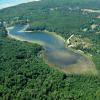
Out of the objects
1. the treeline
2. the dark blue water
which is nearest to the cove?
the dark blue water

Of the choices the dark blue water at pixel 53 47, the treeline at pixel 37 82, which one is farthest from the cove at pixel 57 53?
the treeline at pixel 37 82

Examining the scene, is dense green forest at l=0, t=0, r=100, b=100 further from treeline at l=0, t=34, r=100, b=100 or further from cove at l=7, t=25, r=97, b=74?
cove at l=7, t=25, r=97, b=74

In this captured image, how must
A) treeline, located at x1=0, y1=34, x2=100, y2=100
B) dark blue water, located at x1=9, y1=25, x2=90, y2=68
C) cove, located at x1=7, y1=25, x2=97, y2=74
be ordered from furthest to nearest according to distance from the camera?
dark blue water, located at x1=9, y1=25, x2=90, y2=68, cove, located at x1=7, y1=25, x2=97, y2=74, treeline, located at x1=0, y1=34, x2=100, y2=100

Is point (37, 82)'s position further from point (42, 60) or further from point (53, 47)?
point (53, 47)

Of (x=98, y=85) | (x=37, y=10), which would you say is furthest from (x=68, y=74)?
(x=37, y=10)

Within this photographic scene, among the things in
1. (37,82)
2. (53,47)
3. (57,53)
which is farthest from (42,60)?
(37,82)

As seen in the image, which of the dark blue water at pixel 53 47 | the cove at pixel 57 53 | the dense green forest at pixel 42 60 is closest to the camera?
the dense green forest at pixel 42 60

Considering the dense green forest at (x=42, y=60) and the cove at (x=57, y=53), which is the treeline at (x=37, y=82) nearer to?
the dense green forest at (x=42, y=60)
